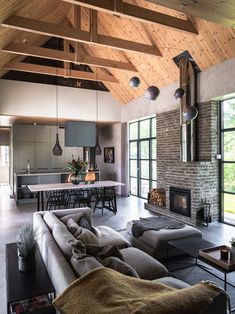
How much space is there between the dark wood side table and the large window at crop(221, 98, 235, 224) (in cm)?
482

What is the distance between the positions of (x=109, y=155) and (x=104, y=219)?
16.3ft

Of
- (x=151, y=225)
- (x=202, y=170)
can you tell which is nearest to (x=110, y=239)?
(x=151, y=225)

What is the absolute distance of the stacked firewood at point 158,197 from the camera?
22.8ft

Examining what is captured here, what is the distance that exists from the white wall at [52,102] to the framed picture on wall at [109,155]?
5.20 ft

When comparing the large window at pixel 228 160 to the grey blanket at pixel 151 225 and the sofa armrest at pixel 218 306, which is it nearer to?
the grey blanket at pixel 151 225

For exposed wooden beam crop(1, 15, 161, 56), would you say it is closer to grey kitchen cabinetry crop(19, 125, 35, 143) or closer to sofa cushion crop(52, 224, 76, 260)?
sofa cushion crop(52, 224, 76, 260)

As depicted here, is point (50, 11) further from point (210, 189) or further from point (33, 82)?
point (210, 189)

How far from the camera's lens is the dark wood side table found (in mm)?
1928

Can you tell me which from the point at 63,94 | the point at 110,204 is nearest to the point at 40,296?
the point at 110,204

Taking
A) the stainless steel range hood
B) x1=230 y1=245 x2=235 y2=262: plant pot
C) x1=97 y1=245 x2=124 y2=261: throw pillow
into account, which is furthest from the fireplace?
x1=97 y1=245 x2=124 y2=261: throw pillow

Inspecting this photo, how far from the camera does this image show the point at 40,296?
7.00 ft

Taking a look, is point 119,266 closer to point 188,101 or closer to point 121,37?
point 188,101

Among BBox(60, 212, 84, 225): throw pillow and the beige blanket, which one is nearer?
the beige blanket

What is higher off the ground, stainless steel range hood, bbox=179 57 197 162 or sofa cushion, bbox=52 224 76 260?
stainless steel range hood, bbox=179 57 197 162
